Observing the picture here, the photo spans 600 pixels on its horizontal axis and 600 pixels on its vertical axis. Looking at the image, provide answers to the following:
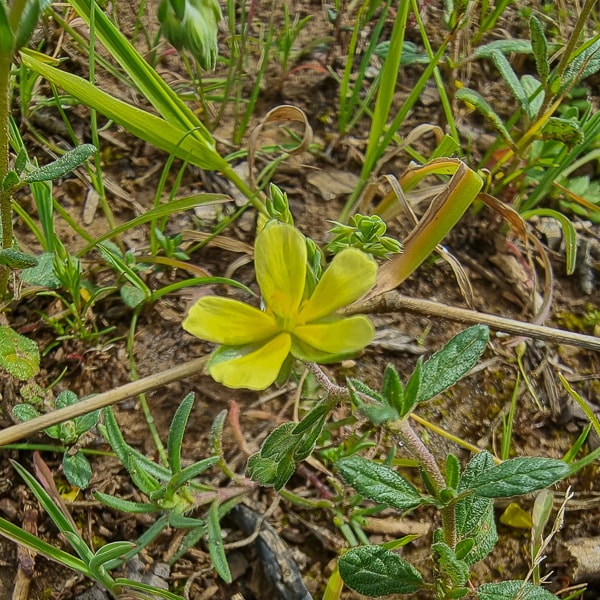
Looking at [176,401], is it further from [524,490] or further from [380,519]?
[524,490]

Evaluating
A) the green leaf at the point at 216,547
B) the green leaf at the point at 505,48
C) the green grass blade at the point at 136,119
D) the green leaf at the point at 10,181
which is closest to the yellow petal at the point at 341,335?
the green leaf at the point at 216,547

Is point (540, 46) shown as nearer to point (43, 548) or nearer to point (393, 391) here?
point (393, 391)

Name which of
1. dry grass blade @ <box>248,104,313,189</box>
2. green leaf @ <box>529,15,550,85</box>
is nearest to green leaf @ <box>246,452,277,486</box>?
dry grass blade @ <box>248,104,313,189</box>

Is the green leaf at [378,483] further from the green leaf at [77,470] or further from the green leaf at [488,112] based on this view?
the green leaf at [488,112]

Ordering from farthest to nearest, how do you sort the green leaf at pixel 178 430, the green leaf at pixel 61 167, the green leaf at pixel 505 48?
the green leaf at pixel 505 48 → the green leaf at pixel 178 430 → the green leaf at pixel 61 167

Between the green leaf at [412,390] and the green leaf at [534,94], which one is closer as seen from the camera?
the green leaf at [412,390]

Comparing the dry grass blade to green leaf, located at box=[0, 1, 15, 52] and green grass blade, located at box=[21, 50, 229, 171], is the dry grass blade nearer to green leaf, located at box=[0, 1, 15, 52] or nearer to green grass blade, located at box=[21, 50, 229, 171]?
green grass blade, located at box=[21, 50, 229, 171]

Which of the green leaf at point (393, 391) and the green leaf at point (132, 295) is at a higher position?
the green leaf at point (393, 391)
